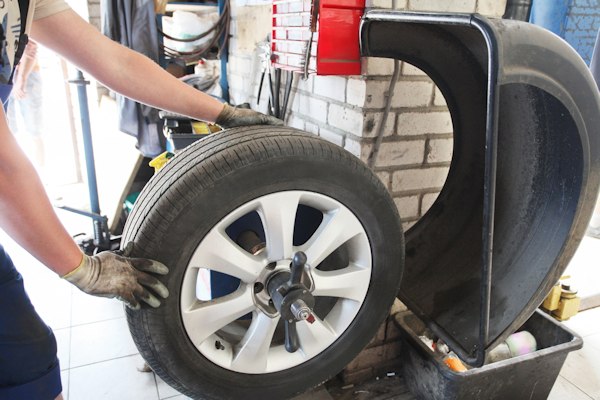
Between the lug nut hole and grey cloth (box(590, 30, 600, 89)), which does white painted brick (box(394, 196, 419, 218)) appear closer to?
the lug nut hole

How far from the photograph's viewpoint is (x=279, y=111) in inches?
86.7

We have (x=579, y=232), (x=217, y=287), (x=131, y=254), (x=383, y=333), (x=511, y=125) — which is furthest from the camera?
(x=383, y=333)

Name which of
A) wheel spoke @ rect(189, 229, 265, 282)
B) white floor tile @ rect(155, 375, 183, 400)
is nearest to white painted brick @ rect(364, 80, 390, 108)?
wheel spoke @ rect(189, 229, 265, 282)

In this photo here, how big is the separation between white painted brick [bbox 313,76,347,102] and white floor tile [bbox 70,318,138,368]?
1526 mm

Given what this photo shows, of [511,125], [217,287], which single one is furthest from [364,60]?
[217,287]

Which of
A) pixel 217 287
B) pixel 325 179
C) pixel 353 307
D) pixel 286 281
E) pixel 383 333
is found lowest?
pixel 383 333

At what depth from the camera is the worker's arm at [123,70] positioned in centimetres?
128

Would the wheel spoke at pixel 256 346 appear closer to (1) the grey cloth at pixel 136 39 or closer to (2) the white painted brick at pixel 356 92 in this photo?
(2) the white painted brick at pixel 356 92

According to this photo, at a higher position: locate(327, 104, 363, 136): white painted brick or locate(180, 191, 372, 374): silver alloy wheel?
locate(327, 104, 363, 136): white painted brick

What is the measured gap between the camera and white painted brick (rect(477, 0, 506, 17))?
165 centimetres

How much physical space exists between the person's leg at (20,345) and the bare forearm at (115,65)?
55 cm

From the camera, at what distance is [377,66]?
158 centimetres

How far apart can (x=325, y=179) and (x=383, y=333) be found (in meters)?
1.16

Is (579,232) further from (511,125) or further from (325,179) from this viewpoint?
(325,179)
